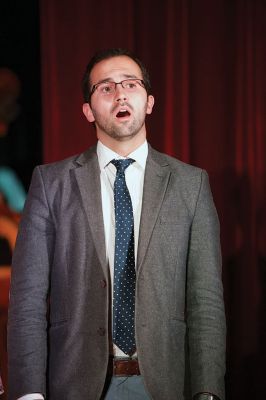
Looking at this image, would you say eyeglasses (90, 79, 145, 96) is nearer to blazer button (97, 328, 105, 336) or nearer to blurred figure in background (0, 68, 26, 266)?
blazer button (97, 328, 105, 336)

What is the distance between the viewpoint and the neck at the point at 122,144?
6.16ft

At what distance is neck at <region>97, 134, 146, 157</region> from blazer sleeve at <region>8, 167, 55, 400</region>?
0.29m

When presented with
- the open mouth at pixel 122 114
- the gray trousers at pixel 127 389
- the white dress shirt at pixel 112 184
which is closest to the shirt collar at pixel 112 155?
the white dress shirt at pixel 112 184

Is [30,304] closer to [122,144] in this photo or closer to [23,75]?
[122,144]

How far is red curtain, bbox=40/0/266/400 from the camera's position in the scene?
2.90 metres

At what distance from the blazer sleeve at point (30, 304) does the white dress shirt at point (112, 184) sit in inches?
7.0

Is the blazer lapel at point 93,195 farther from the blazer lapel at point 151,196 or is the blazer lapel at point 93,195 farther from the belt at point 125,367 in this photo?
the belt at point 125,367

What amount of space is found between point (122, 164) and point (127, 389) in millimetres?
673

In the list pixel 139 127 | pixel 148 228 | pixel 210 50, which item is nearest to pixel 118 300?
pixel 148 228

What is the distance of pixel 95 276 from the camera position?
172 cm

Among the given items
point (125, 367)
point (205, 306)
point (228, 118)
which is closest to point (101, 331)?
point (125, 367)

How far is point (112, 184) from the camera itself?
6.11ft

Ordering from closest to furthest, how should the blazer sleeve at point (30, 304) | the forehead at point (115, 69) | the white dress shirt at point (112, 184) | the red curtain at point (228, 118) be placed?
the blazer sleeve at point (30, 304) → the white dress shirt at point (112, 184) → the forehead at point (115, 69) → the red curtain at point (228, 118)

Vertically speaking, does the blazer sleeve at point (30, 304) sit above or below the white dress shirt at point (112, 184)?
below
